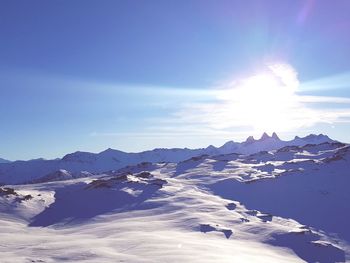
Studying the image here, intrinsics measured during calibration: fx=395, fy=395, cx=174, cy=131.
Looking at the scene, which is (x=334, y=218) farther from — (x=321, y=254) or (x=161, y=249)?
(x=161, y=249)

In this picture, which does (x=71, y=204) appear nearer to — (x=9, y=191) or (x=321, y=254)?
(x=9, y=191)

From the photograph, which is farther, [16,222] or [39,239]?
[16,222]

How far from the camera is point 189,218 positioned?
40.0 meters

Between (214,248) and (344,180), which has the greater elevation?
(344,180)

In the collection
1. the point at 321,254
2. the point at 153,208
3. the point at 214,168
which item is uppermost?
the point at 214,168

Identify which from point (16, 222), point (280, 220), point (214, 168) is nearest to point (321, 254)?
point (280, 220)

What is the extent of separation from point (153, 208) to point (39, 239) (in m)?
18.8

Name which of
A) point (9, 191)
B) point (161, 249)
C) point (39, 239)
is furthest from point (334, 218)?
point (9, 191)

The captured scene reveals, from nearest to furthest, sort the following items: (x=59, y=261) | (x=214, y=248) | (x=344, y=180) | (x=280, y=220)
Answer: (x=59, y=261) < (x=214, y=248) < (x=280, y=220) < (x=344, y=180)

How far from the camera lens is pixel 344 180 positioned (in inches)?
2484

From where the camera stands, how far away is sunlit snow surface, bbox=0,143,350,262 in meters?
25.0

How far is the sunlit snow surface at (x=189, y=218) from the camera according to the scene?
984 inches

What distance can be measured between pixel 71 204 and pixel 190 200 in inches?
599

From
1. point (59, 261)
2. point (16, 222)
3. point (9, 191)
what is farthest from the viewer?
point (9, 191)
